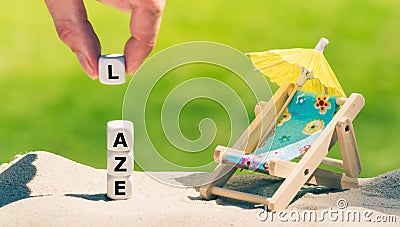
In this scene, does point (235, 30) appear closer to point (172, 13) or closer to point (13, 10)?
point (172, 13)

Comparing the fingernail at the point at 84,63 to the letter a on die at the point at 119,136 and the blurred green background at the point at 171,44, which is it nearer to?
the letter a on die at the point at 119,136

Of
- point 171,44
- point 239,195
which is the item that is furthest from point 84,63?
point 171,44

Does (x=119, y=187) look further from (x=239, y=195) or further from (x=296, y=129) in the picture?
(x=296, y=129)

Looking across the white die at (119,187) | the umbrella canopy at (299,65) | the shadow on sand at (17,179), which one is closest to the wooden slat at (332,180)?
the umbrella canopy at (299,65)

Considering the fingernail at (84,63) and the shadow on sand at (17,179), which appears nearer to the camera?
the fingernail at (84,63)

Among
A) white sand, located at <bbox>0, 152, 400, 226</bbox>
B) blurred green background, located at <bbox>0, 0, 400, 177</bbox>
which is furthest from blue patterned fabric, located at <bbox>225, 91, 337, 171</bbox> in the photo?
blurred green background, located at <bbox>0, 0, 400, 177</bbox>

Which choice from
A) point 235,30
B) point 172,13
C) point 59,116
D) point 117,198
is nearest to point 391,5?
point 235,30

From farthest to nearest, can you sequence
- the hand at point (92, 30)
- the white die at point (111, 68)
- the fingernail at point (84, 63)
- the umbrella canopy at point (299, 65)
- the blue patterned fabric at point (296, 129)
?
the umbrella canopy at point (299, 65), the blue patterned fabric at point (296, 129), the white die at point (111, 68), the fingernail at point (84, 63), the hand at point (92, 30)

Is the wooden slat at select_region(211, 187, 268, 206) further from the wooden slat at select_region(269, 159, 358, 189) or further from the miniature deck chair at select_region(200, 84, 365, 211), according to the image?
the wooden slat at select_region(269, 159, 358, 189)
